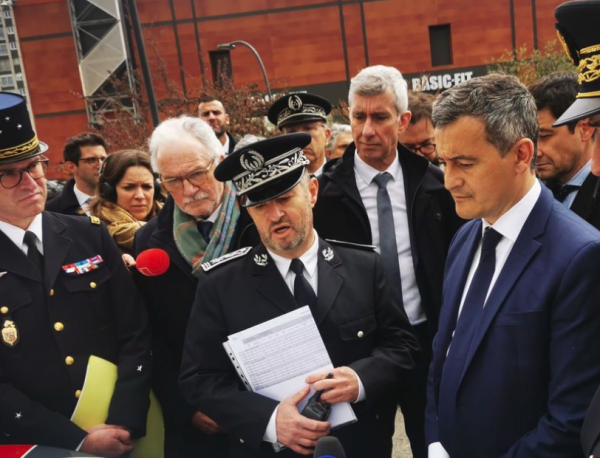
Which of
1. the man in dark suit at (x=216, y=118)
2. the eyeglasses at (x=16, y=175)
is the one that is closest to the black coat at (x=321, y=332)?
the eyeglasses at (x=16, y=175)

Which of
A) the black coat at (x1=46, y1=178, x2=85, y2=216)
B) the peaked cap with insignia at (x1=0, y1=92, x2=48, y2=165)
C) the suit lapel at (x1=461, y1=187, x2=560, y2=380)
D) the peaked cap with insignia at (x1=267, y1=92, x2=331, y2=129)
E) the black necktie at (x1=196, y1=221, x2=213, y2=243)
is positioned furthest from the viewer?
the black coat at (x1=46, y1=178, x2=85, y2=216)

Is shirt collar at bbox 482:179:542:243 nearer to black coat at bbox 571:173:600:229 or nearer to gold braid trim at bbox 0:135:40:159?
black coat at bbox 571:173:600:229

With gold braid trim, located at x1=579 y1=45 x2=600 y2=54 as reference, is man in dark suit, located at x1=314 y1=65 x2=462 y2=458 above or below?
below

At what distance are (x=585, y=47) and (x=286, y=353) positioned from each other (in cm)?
151

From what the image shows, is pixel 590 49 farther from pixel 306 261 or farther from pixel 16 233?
pixel 16 233

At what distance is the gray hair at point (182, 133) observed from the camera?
3068 mm

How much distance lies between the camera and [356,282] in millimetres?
2559

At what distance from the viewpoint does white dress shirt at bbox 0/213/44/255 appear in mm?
Result: 2740

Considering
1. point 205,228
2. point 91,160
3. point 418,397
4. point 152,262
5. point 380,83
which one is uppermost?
point 380,83

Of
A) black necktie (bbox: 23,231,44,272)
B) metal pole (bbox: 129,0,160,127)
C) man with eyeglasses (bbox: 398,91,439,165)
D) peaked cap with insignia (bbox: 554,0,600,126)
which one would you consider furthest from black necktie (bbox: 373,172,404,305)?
metal pole (bbox: 129,0,160,127)

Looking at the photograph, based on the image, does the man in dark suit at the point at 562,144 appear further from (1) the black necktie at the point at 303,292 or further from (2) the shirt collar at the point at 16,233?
(2) the shirt collar at the point at 16,233

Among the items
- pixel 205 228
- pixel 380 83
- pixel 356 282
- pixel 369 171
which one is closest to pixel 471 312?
pixel 356 282

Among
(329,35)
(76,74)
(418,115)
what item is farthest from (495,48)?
(418,115)

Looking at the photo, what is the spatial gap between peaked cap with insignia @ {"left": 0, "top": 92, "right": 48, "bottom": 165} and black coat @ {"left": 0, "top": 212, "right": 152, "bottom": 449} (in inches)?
13.4
